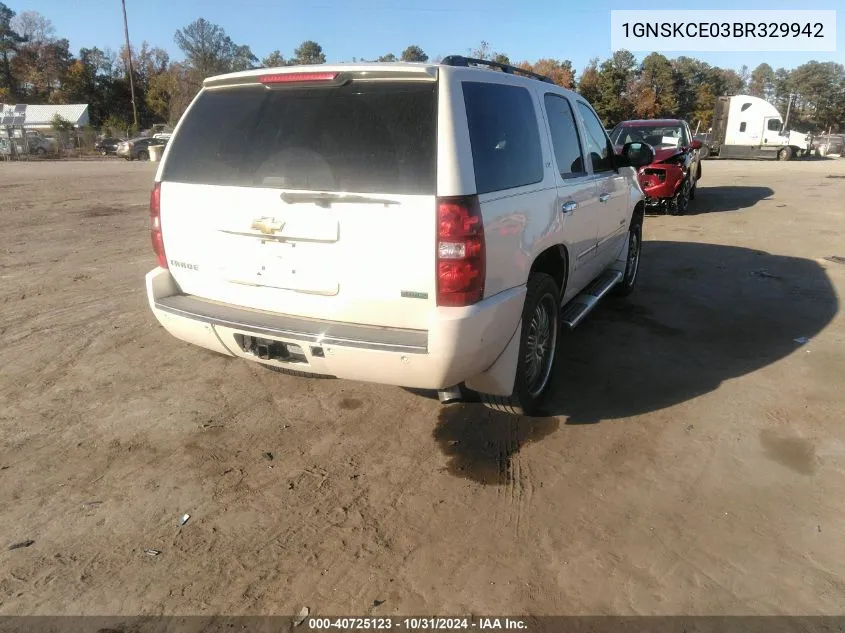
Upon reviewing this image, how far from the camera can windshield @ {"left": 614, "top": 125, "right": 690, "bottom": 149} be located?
13172 mm

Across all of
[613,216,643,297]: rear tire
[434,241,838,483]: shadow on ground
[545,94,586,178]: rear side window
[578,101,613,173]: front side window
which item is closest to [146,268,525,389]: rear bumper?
[434,241,838,483]: shadow on ground

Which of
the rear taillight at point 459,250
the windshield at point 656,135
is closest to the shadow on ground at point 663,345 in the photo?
the rear taillight at point 459,250

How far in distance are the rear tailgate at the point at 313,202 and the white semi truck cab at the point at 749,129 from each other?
36.3m

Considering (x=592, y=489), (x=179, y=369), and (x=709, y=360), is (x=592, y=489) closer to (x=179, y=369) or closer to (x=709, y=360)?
(x=709, y=360)

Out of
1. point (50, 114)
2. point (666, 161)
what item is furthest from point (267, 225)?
point (50, 114)

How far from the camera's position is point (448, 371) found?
9.64 ft

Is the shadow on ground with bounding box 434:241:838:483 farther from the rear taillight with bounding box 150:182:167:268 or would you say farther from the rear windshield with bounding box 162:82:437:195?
the rear taillight with bounding box 150:182:167:268

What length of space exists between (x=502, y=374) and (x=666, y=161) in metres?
10.6

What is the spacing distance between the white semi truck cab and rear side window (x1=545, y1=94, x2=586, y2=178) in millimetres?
34213

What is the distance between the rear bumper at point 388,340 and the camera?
9.45 ft

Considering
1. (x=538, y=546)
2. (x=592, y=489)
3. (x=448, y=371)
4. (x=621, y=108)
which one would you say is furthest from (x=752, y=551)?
(x=621, y=108)

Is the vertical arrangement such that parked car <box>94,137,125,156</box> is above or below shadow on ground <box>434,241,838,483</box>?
above

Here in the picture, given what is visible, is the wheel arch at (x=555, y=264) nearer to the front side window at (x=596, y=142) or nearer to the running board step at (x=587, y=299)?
the running board step at (x=587, y=299)

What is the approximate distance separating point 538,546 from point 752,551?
978 mm
